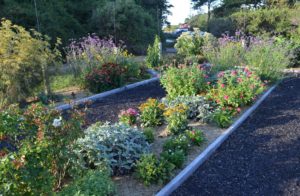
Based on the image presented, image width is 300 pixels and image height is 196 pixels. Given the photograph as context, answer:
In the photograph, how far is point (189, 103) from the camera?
19.5ft

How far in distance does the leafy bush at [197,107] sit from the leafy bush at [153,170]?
2.11 meters

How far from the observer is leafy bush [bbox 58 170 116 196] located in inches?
114

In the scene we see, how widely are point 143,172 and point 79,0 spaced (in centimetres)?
1746

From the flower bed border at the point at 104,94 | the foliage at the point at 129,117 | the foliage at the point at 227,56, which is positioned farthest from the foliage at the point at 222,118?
the foliage at the point at 227,56

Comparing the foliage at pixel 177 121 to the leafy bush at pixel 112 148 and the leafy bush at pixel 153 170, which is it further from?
the leafy bush at pixel 153 170

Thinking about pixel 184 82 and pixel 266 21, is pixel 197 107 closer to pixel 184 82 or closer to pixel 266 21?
pixel 184 82

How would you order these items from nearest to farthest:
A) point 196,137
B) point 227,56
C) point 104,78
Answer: point 196,137 < point 104,78 < point 227,56

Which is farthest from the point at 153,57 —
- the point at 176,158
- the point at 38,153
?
the point at 38,153

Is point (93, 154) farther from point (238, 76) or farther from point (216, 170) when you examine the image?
point (238, 76)

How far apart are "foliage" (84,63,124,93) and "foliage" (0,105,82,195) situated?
4.83 m

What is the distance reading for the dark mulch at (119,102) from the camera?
6.35 meters

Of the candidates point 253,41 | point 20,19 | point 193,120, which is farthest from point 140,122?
point 20,19

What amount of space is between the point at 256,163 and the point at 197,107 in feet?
6.33

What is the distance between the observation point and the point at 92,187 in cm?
298
